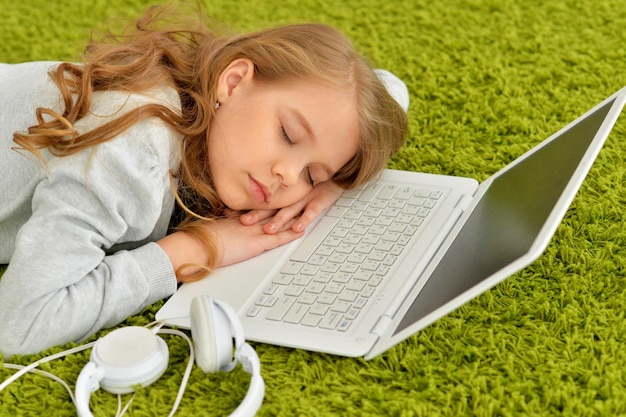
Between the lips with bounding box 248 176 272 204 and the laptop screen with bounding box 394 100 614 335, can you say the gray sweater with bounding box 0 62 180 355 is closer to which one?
the lips with bounding box 248 176 272 204

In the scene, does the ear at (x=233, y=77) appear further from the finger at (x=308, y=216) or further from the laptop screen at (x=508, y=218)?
the laptop screen at (x=508, y=218)

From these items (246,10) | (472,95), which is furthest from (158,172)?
(246,10)

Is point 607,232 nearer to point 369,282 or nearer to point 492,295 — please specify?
point 492,295

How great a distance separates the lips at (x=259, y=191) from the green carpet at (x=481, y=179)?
10.7 inches

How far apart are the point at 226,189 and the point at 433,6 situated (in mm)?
1146

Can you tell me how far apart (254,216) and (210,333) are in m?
0.40

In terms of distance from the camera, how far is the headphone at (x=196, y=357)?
1.04 meters

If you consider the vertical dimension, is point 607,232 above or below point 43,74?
below

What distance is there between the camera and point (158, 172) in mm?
1259

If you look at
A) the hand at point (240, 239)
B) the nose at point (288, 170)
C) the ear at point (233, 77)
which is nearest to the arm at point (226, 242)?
the hand at point (240, 239)

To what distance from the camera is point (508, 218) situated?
3.82ft

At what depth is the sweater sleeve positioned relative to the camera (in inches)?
45.8

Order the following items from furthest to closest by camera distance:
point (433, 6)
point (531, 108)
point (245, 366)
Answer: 1. point (433, 6)
2. point (531, 108)
3. point (245, 366)

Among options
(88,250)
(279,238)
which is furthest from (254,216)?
(88,250)
